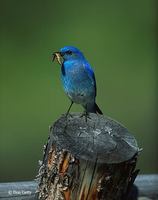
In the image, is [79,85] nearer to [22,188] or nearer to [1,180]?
[22,188]

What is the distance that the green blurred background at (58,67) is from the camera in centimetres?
963

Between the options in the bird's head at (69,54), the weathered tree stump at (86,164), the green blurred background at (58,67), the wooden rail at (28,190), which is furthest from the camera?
the green blurred background at (58,67)

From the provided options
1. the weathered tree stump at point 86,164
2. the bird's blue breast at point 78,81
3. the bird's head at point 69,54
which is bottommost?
the weathered tree stump at point 86,164

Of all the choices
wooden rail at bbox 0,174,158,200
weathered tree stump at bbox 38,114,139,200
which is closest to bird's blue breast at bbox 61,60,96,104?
wooden rail at bbox 0,174,158,200

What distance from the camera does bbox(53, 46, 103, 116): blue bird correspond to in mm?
6465

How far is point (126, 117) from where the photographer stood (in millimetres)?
10297

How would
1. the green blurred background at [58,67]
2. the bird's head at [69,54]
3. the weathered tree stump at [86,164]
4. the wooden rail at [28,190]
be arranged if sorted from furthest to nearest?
the green blurred background at [58,67] → the bird's head at [69,54] → the wooden rail at [28,190] → the weathered tree stump at [86,164]

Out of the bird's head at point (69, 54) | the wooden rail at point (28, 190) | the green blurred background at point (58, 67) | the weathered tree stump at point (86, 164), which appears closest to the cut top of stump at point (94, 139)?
the weathered tree stump at point (86, 164)

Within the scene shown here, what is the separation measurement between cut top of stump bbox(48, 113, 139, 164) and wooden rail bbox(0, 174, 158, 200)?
0.63 meters

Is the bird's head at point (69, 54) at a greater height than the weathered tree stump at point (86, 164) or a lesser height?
greater

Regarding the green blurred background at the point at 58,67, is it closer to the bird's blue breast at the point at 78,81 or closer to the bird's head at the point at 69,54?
the bird's blue breast at the point at 78,81

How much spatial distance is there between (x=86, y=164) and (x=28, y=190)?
3.17ft

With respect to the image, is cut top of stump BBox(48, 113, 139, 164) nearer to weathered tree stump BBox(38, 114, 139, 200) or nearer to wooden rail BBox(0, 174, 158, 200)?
weathered tree stump BBox(38, 114, 139, 200)

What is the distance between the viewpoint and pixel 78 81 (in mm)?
6504
